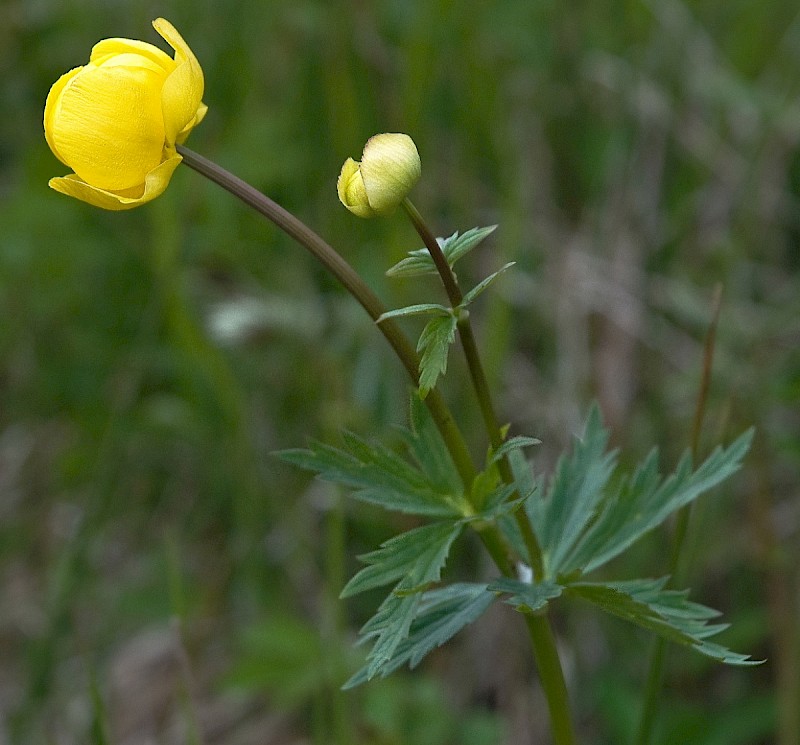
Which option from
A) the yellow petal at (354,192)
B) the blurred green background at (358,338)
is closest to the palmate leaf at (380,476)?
the yellow petal at (354,192)

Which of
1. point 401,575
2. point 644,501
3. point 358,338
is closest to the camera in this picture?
point 401,575

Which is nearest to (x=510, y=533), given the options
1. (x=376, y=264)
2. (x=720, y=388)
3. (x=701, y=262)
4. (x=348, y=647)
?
(x=348, y=647)

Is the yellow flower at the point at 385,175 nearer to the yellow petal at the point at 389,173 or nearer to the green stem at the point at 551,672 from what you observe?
the yellow petal at the point at 389,173

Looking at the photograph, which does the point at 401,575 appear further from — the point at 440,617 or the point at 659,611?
the point at 659,611

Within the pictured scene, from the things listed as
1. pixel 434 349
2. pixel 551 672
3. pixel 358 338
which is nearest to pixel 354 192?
pixel 434 349

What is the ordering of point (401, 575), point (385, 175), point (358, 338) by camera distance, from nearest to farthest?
1. point (385, 175)
2. point (401, 575)
3. point (358, 338)

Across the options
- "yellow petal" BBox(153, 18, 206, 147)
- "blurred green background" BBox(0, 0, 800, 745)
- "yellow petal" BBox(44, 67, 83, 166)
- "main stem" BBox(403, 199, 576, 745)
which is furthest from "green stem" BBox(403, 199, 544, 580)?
"blurred green background" BBox(0, 0, 800, 745)
